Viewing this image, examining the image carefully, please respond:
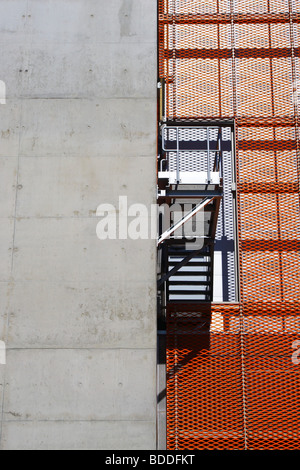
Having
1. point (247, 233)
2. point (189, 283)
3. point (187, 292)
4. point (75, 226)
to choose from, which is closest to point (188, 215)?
point (189, 283)

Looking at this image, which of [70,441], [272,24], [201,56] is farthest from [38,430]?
[272,24]

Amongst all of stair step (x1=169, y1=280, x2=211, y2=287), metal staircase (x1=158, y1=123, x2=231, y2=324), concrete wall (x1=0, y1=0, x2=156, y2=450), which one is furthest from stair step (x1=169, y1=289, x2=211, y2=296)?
concrete wall (x1=0, y1=0, x2=156, y2=450)

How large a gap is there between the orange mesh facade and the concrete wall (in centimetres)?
343

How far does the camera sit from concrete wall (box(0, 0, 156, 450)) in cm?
848

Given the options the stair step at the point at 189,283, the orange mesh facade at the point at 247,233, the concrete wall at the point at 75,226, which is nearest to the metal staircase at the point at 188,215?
the stair step at the point at 189,283

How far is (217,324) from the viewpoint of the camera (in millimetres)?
12219

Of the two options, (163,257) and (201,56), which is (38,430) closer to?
(163,257)

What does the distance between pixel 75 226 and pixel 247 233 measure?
496 cm

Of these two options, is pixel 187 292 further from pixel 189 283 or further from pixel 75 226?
pixel 75 226

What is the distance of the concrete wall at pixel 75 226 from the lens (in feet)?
27.8

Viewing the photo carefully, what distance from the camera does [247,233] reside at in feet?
42.4

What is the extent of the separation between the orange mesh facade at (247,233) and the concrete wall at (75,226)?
343 centimetres

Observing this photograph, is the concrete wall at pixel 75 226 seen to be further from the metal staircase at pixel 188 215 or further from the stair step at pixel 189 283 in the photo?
the stair step at pixel 189 283

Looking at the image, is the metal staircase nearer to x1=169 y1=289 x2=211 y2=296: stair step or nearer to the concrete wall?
x1=169 y1=289 x2=211 y2=296: stair step
